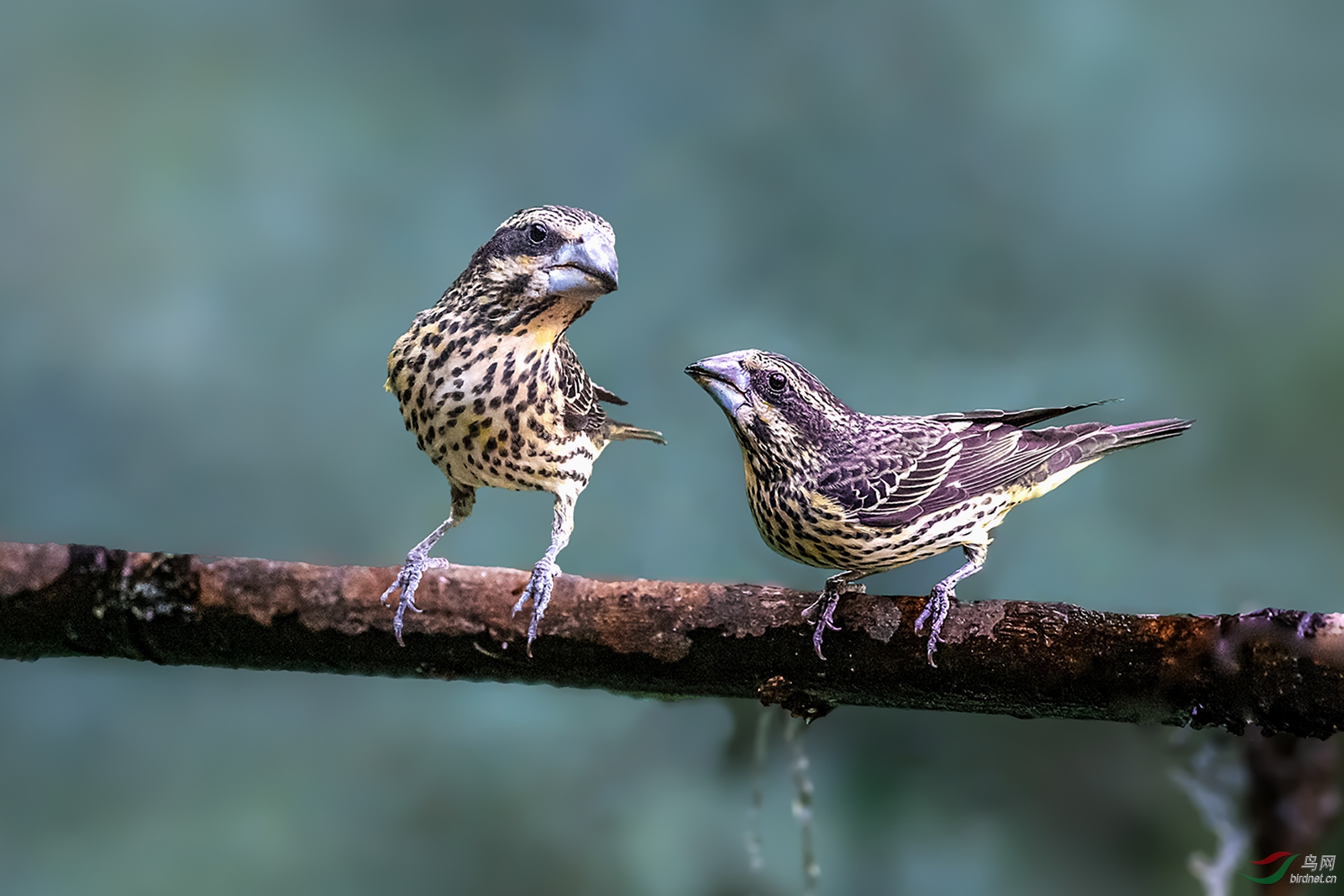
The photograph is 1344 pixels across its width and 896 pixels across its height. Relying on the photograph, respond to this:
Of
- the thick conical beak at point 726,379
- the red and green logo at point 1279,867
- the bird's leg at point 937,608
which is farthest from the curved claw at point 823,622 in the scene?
the red and green logo at point 1279,867

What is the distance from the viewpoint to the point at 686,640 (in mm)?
2527

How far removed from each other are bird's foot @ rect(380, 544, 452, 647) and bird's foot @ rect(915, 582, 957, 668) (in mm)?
1166

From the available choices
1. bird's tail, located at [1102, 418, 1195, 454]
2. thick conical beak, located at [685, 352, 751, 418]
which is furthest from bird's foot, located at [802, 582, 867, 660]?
bird's tail, located at [1102, 418, 1195, 454]

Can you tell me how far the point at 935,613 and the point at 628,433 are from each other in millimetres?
1017

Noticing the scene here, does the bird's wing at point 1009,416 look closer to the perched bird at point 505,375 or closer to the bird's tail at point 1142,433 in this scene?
the bird's tail at point 1142,433

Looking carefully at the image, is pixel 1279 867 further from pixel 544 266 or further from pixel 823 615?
pixel 544 266

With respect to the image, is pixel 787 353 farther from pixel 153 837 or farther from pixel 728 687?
pixel 153 837

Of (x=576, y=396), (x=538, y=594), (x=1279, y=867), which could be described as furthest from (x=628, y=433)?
(x=1279, y=867)

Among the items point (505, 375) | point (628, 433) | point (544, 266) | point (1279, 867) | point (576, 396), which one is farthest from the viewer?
point (1279, 867)

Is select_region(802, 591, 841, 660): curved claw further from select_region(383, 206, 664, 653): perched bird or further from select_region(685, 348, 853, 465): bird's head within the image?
select_region(383, 206, 664, 653): perched bird

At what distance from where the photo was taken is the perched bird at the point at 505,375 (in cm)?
254

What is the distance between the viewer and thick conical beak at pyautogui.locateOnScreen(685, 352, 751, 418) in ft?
7.88

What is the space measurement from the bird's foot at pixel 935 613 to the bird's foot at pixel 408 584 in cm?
117

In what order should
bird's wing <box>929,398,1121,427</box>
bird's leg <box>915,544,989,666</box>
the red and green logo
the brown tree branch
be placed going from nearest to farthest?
the brown tree branch < bird's leg <box>915,544,989,666</box> < bird's wing <box>929,398,1121,427</box> < the red and green logo
